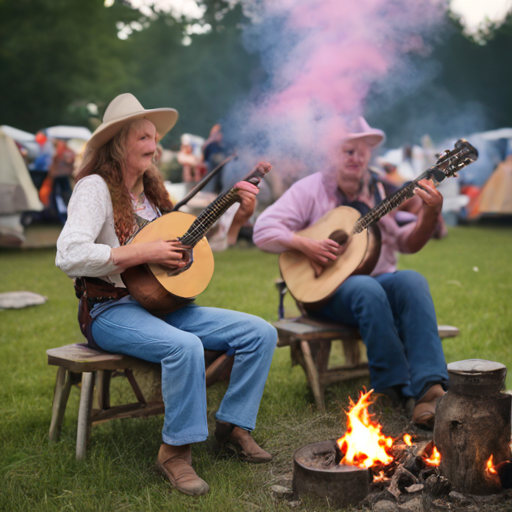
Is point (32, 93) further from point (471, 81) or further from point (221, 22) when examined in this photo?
point (471, 81)

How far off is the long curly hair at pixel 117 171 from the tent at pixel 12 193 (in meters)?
10.1

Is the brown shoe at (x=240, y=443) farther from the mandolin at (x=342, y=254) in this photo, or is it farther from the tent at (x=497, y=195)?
the tent at (x=497, y=195)

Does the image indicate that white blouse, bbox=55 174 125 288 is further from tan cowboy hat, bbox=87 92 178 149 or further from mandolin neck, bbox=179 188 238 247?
mandolin neck, bbox=179 188 238 247

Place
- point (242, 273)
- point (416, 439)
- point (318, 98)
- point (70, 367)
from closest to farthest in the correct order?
point (70, 367) → point (416, 439) → point (318, 98) → point (242, 273)

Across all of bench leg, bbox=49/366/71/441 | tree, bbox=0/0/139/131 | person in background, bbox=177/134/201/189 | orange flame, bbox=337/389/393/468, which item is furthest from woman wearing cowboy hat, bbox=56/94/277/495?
tree, bbox=0/0/139/131

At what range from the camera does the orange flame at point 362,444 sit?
258 cm

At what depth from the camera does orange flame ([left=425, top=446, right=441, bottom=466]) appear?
265 cm

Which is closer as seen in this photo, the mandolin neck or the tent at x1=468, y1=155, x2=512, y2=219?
the mandolin neck

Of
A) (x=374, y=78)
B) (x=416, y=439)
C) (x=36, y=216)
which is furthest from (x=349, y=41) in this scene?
(x=36, y=216)

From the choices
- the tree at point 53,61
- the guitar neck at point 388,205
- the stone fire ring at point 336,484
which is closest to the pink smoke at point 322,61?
the guitar neck at point 388,205

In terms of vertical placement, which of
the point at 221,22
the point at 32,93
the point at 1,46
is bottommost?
the point at 32,93

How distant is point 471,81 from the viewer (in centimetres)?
2295

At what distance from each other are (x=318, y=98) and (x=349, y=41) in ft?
1.37

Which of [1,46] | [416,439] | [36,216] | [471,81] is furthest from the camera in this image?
[471,81]
